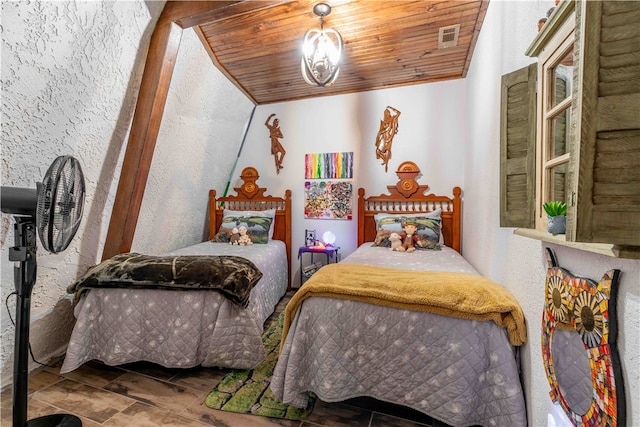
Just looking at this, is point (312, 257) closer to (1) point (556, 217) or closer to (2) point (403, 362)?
(2) point (403, 362)

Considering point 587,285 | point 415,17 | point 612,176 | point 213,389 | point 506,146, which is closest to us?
point 612,176

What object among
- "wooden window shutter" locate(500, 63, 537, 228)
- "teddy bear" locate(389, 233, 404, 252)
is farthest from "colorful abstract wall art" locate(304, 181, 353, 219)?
"wooden window shutter" locate(500, 63, 537, 228)

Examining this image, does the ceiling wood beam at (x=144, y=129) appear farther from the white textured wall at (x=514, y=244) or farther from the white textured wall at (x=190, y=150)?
the white textured wall at (x=514, y=244)

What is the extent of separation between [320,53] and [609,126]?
1788 mm

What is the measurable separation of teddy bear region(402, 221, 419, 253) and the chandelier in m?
1.47

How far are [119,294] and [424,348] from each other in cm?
181

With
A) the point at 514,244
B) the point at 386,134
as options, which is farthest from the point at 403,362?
the point at 386,134

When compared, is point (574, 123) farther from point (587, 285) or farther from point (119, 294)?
point (119, 294)

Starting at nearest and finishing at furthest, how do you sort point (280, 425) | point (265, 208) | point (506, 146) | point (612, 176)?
1. point (612, 176)
2. point (506, 146)
3. point (280, 425)
4. point (265, 208)

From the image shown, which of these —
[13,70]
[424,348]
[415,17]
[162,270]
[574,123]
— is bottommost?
[424,348]

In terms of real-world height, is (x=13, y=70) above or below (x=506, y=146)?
above

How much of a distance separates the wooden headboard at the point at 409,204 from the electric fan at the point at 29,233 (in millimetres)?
2474

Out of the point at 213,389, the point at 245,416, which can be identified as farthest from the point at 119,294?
the point at 245,416

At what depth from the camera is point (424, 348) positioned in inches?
49.8
